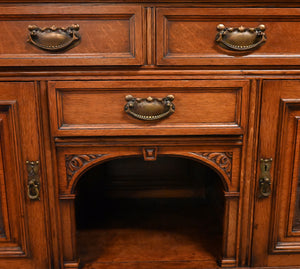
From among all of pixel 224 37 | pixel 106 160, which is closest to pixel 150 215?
pixel 106 160

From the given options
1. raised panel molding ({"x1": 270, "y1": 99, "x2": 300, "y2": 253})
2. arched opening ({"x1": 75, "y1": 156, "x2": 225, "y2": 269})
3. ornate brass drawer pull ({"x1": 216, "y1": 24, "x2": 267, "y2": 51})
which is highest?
ornate brass drawer pull ({"x1": 216, "y1": 24, "x2": 267, "y2": 51})

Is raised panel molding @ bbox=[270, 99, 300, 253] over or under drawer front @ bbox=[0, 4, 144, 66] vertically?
under

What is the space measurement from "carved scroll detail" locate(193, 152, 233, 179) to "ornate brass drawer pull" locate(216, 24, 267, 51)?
22 centimetres

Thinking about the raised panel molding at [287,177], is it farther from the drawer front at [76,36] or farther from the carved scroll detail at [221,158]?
the drawer front at [76,36]

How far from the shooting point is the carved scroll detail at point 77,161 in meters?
0.65

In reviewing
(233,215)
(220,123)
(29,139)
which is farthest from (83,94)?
(233,215)

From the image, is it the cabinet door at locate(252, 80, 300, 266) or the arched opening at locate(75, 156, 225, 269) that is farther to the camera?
the arched opening at locate(75, 156, 225, 269)

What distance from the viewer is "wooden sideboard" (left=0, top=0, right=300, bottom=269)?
601mm

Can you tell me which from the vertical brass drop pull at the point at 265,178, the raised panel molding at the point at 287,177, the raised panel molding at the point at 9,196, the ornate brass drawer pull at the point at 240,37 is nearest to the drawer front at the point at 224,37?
the ornate brass drawer pull at the point at 240,37

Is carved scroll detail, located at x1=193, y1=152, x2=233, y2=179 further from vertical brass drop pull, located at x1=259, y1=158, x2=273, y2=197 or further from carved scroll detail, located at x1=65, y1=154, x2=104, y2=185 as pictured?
carved scroll detail, located at x1=65, y1=154, x2=104, y2=185

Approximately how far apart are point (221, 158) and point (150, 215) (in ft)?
1.26

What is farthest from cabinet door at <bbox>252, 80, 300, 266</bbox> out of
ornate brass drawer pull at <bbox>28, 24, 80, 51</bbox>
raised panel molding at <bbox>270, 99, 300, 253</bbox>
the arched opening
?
ornate brass drawer pull at <bbox>28, 24, 80, 51</bbox>

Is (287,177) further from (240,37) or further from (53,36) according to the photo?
A: (53,36)

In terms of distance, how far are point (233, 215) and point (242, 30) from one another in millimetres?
397
